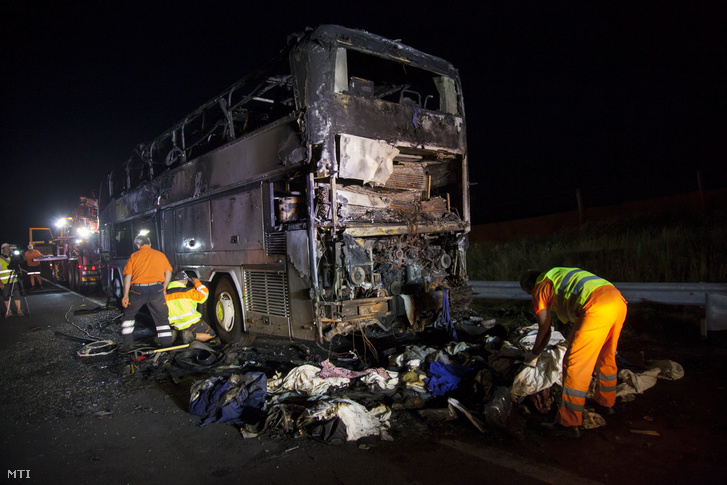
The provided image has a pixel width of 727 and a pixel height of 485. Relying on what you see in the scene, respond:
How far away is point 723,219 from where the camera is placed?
838 cm

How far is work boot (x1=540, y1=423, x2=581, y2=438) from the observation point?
2.87m

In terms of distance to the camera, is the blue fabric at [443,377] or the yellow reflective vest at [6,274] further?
the yellow reflective vest at [6,274]

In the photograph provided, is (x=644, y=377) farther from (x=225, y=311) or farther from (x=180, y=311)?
(x=180, y=311)

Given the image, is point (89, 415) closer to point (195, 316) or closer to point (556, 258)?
point (195, 316)

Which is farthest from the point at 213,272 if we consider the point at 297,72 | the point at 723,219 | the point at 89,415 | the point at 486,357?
the point at 723,219

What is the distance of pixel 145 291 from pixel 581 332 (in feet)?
17.9

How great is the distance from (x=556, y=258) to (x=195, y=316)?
23.3 feet

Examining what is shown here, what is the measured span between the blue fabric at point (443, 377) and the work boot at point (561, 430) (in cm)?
81

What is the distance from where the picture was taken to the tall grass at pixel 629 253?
630 centimetres

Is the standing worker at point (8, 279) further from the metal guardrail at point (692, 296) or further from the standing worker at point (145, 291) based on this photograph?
the metal guardrail at point (692, 296)

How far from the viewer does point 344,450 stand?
9.30 ft

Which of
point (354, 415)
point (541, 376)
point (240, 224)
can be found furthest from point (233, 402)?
point (541, 376)

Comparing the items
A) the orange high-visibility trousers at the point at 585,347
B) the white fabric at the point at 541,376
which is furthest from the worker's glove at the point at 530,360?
the orange high-visibility trousers at the point at 585,347

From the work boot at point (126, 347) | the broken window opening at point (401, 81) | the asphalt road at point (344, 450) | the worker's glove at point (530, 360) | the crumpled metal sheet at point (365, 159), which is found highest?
the broken window opening at point (401, 81)
